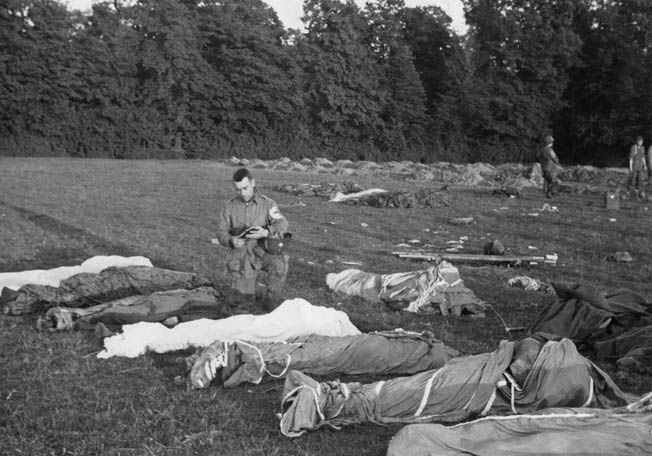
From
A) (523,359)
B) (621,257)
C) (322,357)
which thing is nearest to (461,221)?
(621,257)

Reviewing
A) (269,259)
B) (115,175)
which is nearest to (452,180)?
(115,175)

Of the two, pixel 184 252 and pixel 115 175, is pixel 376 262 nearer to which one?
pixel 184 252

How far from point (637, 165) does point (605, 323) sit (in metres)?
17.4

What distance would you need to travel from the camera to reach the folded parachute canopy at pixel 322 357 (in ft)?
19.9

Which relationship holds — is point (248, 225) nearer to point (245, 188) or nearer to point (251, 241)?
point (251, 241)

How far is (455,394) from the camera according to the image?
5.25 meters

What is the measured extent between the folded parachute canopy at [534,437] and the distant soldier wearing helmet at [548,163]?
17.6 m

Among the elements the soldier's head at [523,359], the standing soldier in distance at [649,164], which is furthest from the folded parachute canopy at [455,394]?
the standing soldier in distance at [649,164]

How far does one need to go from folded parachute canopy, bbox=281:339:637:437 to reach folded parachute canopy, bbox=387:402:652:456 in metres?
0.52

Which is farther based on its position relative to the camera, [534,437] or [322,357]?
[322,357]

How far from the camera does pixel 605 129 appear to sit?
43781 millimetres

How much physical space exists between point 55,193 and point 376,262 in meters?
13.6

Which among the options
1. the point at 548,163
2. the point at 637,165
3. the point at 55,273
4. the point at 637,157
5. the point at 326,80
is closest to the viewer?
the point at 55,273

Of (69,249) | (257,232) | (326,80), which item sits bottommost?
(69,249)
